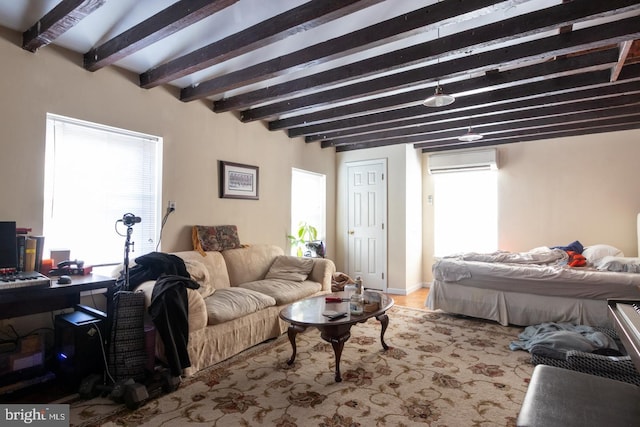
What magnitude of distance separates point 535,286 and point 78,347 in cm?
405

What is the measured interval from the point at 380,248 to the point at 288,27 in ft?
13.6

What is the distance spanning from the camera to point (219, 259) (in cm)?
382

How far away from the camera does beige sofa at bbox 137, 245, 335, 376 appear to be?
9.07 feet

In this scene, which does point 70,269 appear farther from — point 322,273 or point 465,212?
point 465,212

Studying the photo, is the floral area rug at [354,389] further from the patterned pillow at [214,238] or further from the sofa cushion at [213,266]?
the patterned pillow at [214,238]

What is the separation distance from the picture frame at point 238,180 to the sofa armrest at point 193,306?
66.7 inches

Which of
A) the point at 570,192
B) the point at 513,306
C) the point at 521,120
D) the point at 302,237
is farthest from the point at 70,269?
the point at 570,192

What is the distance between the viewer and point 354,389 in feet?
8.09

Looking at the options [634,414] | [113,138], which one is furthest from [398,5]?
[113,138]

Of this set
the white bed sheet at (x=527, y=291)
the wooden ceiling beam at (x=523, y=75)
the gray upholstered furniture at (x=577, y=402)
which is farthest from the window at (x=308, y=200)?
the gray upholstered furniture at (x=577, y=402)

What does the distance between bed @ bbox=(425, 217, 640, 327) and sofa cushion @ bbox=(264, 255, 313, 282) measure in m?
1.54

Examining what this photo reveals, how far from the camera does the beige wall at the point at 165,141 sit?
2.66m

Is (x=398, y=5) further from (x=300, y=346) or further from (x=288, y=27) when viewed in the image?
(x=300, y=346)

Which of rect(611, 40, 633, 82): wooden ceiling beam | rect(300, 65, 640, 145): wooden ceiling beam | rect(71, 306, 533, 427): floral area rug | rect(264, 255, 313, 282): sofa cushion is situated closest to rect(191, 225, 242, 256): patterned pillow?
rect(264, 255, 313, 282): sofa cushion
